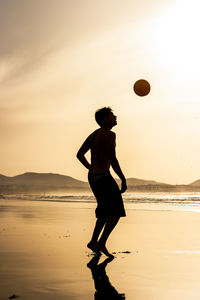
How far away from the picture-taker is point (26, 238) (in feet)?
27.7

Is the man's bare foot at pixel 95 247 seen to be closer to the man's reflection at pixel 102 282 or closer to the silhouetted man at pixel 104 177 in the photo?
the silhouetted man at pixel 104 177

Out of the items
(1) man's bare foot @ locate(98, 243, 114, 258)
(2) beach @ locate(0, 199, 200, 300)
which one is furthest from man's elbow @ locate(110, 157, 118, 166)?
(2) beach @ locate(0, 199, 200, 300)

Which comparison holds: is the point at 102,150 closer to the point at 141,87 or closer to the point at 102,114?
the point at 102,114

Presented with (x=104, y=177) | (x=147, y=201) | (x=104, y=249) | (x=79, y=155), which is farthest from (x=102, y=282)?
(x=147, y=201)

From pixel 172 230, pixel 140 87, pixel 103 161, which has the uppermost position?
pixel 140 87

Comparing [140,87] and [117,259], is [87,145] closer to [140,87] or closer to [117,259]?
[117,259]

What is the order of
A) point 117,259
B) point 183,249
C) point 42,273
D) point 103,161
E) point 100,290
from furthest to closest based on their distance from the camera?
point 183,249 → point 103,161 → point 117,259 → point 42,273 → point 100,290

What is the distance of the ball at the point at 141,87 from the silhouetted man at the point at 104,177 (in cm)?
248

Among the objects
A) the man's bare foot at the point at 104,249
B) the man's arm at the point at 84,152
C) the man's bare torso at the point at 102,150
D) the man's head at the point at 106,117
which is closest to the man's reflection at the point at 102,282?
the man's bare foot at the point at 104,249

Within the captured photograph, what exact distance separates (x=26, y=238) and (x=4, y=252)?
172 centimetres

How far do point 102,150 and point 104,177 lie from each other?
35 cm

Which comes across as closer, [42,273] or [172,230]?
[42,273]

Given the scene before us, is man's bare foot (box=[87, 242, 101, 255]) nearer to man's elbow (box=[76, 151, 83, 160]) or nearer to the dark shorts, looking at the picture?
the dark shorts

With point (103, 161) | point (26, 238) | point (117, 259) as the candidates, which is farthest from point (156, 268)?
point (26, 238)
